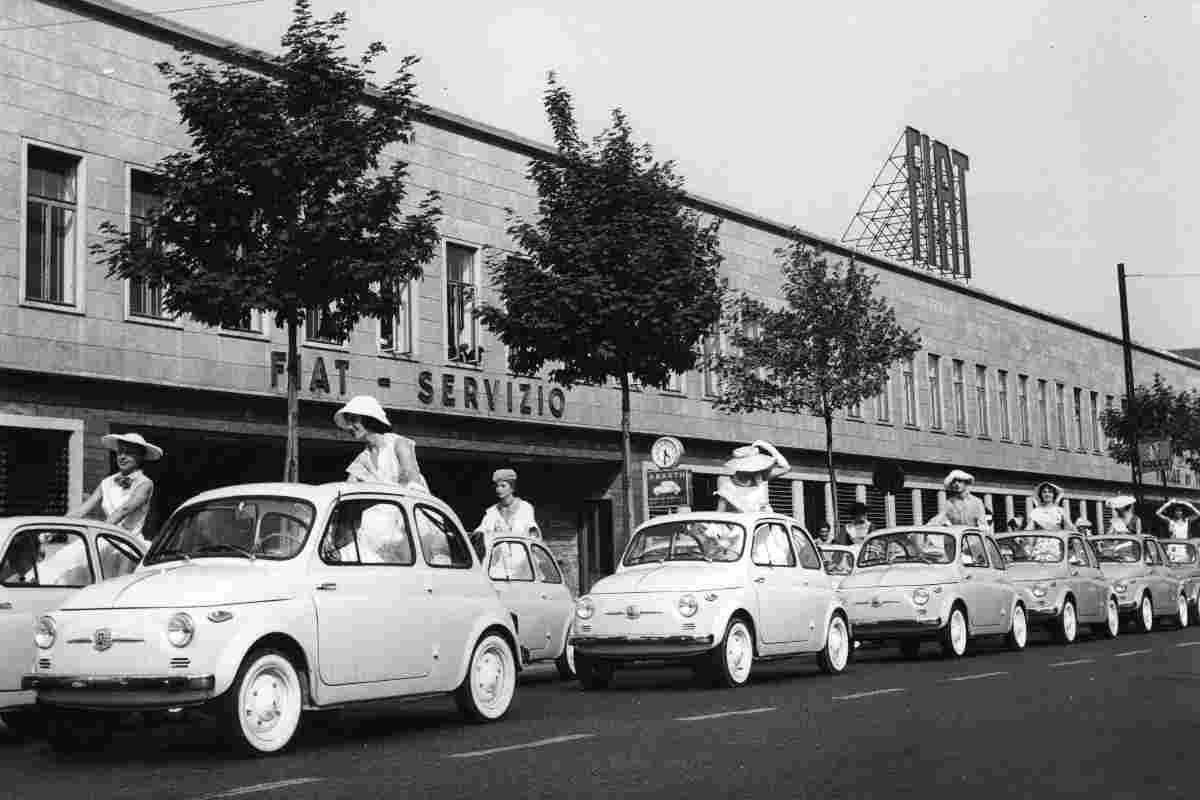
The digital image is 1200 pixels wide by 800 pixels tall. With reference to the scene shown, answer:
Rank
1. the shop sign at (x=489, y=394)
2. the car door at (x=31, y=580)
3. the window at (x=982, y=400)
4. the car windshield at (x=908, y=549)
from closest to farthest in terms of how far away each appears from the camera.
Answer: the car door at (x=31, y=580) < the car windshield at (x=908, y=549) < the shop sign at (x=489, y=394) < the window at (x=982, y=400)

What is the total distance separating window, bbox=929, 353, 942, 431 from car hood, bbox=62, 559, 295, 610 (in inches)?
1620

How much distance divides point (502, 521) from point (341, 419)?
449 cm

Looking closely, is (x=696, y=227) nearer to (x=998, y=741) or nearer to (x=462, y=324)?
(x=462, y=324)

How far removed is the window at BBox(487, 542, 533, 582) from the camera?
16.8m

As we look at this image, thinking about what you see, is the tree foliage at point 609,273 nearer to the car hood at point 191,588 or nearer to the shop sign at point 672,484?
the shop sign at point 672,484

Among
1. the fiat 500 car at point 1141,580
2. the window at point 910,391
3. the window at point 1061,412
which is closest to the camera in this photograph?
the fiat 500 car at point 1141,580

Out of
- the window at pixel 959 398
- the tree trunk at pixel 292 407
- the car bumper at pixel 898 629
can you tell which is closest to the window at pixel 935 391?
the window at pixel 959 398

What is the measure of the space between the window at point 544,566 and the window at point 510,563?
118mm

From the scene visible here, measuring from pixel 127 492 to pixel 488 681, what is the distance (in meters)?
3.87

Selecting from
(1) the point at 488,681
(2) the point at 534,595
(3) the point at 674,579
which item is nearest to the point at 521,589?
(2) the point at 534,595

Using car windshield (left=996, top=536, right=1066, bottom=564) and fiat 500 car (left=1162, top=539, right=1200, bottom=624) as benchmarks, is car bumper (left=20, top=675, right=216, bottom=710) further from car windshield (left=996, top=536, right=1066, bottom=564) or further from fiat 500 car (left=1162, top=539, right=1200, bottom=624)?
fiat 500 car (left=1162, top=539, right=1200, bottom=624)

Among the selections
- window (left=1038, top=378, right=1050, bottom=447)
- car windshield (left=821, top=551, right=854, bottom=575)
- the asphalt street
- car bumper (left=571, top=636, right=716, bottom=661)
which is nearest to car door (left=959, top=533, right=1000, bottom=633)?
car windshield (left=821, top=551, right=854, bottom=575)

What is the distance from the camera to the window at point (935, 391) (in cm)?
5000

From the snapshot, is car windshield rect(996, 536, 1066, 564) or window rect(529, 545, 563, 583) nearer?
window rect(529, 545, 563, 583)
